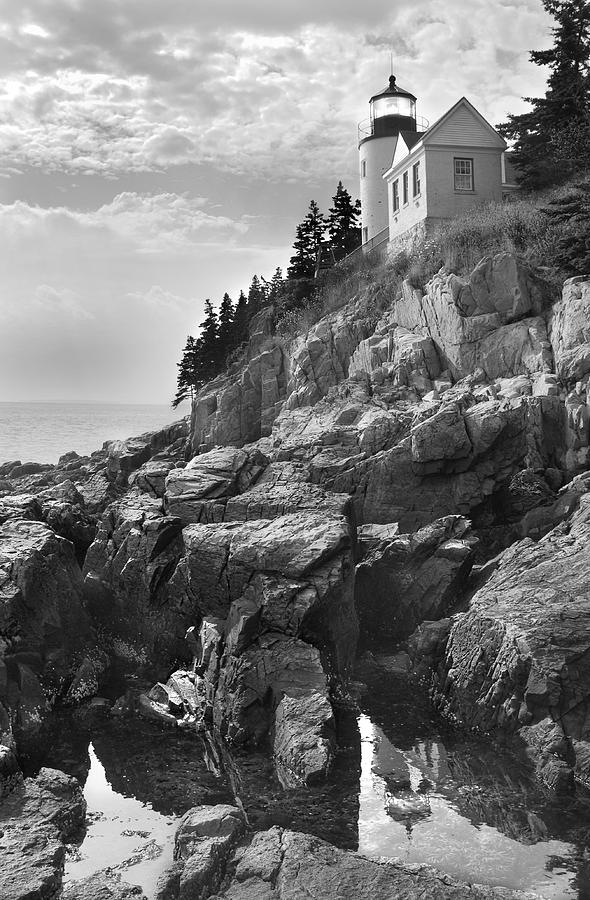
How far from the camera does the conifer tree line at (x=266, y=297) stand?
49250 millimetres

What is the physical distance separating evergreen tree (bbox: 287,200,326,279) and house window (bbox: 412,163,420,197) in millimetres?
10711

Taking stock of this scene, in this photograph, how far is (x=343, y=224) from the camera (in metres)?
53.7

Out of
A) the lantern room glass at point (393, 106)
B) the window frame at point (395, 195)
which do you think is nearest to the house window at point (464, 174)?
the window frame at point (395, 195)

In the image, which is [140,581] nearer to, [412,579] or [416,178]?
[412,579]

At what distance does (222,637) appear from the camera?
18.7 m

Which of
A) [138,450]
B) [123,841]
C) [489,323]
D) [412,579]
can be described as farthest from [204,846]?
[138,450]

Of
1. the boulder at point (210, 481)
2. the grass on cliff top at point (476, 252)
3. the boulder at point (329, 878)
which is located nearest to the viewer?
the boulder at point (329, 878)

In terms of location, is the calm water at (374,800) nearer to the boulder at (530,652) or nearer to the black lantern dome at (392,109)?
the boulder at (530,652)

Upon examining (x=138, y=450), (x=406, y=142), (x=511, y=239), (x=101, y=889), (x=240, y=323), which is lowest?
(x=101, y=889)

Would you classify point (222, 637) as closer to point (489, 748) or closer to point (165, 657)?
point (165, 657)

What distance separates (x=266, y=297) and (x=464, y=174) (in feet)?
59.3

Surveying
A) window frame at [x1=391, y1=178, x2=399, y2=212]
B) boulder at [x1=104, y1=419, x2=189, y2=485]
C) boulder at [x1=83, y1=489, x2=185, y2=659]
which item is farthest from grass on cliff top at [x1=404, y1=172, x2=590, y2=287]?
boulder at [x1=83, y1=489, x2=185, y2=659]

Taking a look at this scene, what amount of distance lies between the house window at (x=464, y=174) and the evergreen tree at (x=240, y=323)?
20.0 meters

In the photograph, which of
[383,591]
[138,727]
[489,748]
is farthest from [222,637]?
[489,748]
